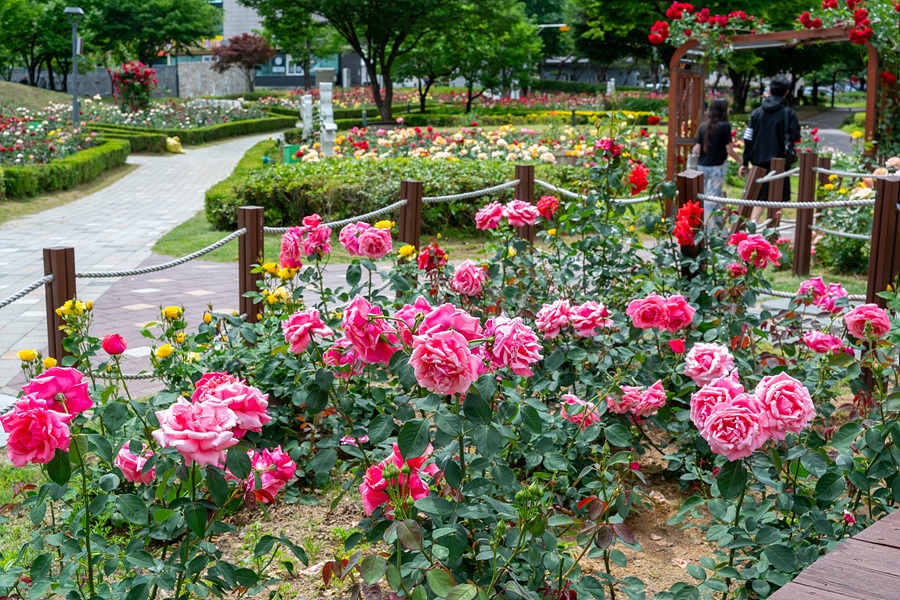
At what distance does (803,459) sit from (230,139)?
25.3 meters

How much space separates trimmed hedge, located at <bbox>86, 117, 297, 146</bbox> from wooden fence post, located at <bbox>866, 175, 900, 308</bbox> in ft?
66.4

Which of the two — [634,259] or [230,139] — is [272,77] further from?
[634,259]

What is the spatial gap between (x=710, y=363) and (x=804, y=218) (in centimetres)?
507

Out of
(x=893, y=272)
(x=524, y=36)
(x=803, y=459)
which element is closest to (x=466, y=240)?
(x=893, y=272)

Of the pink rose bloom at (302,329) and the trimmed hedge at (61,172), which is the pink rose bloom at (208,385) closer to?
the pink rose bloom at (302,329)

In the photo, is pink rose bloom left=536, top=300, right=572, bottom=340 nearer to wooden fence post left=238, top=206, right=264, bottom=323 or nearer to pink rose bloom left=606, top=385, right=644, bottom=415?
pink rose bloom left=606, top=385, right=644, bottom=415

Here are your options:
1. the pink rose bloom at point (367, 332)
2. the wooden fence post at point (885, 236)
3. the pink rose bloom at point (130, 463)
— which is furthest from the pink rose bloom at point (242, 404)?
the wooden fence post at point (885, 236)

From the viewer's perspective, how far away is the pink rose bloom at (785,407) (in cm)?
175

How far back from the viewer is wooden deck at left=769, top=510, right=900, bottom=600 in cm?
146

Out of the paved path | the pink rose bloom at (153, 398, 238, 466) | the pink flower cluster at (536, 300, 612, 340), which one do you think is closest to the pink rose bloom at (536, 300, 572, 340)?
the pink flower cluster at (536, 300, 612, 340)


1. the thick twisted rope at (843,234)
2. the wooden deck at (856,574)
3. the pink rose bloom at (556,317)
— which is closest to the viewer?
the wooden deck at (856,574)

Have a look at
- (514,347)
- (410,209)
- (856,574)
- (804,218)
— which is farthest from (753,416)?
(804,218)

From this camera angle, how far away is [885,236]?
12.8ft

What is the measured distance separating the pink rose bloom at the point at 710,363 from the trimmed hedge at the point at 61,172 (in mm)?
12307
